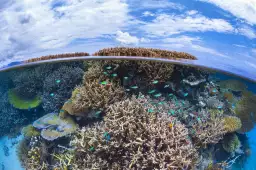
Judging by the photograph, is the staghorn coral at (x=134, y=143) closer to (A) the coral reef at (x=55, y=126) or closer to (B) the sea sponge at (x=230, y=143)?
(A) the coral reef at (x=55, y=126)

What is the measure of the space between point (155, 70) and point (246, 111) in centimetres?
514

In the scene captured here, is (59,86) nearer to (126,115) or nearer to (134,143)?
(126,115)

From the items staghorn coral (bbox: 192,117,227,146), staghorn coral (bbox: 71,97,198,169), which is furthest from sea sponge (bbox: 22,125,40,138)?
staghorn coral (bbox: 192,117,227,146)

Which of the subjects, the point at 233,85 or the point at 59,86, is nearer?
the point at 59,86

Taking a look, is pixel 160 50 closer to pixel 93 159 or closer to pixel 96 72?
pixel 96 72

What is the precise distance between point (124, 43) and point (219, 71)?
4.19m

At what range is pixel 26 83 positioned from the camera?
904 cm

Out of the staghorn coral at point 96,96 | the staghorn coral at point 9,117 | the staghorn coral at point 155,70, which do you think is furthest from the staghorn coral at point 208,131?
the staghorn coral at point 9,117

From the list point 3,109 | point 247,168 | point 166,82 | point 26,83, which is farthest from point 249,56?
point 3,109

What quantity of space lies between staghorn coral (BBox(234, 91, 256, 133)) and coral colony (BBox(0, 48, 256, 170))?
0.05m

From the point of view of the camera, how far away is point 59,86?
26.1 ft

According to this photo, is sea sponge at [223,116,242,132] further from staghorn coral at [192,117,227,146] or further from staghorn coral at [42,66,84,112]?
staghorn coral at [42,66,84,112]

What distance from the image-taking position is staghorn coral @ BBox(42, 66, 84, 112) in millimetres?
7801

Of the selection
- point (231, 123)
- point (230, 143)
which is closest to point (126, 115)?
point (231, 123)
